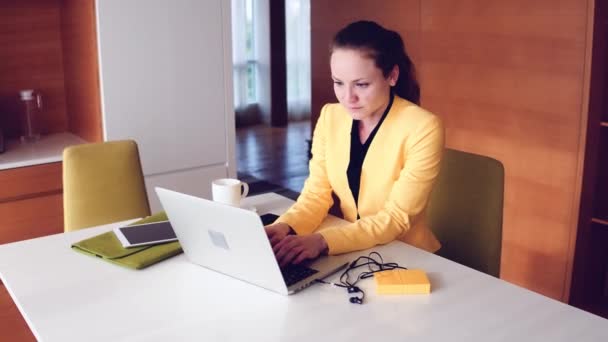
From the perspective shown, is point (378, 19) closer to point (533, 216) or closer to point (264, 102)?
point (533, 216)

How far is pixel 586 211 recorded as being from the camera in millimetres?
3229

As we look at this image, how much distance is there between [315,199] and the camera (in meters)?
2.25

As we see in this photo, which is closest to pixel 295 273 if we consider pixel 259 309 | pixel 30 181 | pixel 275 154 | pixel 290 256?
pixel 290 256

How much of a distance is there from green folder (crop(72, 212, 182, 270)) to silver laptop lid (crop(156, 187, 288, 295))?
0.26ft

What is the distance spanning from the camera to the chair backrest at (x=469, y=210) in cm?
224

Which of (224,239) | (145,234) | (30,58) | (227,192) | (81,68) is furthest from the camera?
(30,58)

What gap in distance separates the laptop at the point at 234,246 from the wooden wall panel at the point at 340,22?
2105 millimetres

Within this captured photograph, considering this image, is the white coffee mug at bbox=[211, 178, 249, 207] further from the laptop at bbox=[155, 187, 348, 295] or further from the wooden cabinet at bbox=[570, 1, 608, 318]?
the wooden cabinet at bbox=[570, 1, 608, 318]

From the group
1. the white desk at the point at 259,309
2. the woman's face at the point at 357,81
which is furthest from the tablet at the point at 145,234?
the woman's face at the point at 357,81

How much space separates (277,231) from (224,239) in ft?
1.01

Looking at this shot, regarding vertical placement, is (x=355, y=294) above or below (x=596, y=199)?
above

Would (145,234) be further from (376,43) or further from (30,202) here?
(30,202)

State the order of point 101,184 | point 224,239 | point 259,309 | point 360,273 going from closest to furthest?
point 259,309 < point 224,239 < point 360,273 < point 101,184

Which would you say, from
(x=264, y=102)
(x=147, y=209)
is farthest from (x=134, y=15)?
(x=264, y=102)
